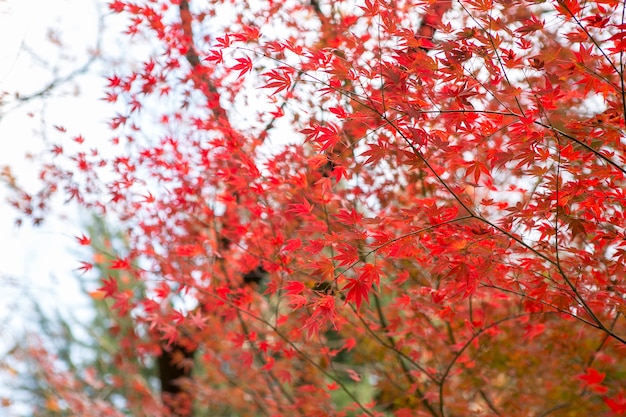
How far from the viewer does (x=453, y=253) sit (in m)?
1.95

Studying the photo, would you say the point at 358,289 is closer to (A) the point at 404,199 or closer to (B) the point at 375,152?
(B) the point at 375,152

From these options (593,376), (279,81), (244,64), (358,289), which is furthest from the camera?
(593,376)

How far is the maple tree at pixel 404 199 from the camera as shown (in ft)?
6.32

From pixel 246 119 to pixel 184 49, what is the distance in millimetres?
487

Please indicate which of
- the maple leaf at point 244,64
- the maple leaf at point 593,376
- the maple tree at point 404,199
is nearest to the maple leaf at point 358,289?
the maple tree at point 404,199

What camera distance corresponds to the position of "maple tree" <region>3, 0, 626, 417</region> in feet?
6.32

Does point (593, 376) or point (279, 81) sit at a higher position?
point (279, 81)

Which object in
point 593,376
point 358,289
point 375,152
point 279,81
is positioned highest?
point 279,81

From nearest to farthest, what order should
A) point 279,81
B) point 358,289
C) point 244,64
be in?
point 358,289 → point 279,81 → point 244,64

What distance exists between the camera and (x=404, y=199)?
3.48 meters

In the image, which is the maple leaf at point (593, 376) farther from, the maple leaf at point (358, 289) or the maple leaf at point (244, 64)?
the maple leaf at point (244, 64)

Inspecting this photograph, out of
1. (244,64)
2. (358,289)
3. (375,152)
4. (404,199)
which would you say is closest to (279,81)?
(244,64)

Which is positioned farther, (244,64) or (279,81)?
(244,64)

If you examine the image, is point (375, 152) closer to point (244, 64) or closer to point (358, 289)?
Answer: point (358, 289)
